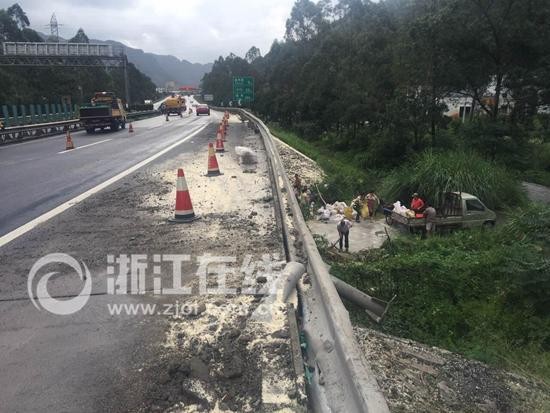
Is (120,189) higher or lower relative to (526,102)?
lower

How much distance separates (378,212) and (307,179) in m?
2.57

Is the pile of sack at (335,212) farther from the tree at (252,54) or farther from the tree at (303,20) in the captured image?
the tree at (252,54)

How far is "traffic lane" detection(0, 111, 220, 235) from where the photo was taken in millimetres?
8297

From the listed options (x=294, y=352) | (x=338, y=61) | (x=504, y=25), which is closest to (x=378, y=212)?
(x=294, y=352)

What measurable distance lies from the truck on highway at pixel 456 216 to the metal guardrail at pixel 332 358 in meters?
9.53

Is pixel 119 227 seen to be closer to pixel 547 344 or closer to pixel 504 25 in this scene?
pixel 547 344

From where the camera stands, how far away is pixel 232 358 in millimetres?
3307

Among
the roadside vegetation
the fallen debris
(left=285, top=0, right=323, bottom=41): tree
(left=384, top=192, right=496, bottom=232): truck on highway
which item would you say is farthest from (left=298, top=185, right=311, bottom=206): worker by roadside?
(left=285, top=0, right=323, bottom=41): tree

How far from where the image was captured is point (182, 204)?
23.8 ft

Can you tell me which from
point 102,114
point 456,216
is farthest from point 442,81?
point 102,114

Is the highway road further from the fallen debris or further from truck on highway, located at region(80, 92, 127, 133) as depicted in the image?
truck on highway, located at region(80, 92, 127, 133)

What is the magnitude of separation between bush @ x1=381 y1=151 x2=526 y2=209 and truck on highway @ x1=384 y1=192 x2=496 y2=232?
78 cm

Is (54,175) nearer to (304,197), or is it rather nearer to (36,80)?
(304,197)

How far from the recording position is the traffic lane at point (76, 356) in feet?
9.67
